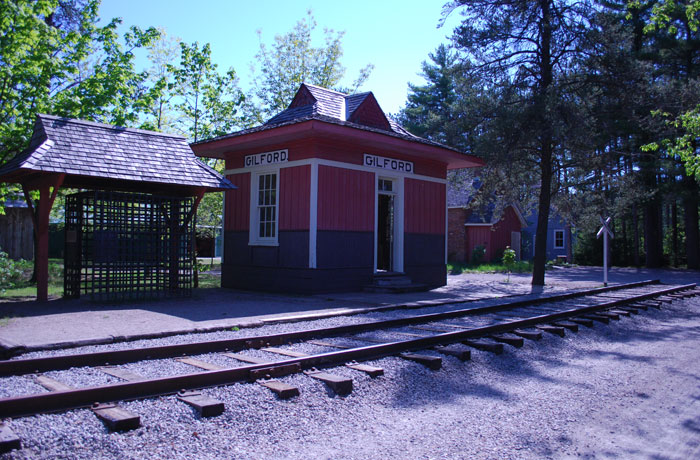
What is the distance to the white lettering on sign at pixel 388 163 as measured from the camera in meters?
14.0

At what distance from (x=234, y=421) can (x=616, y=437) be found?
9.95 ft

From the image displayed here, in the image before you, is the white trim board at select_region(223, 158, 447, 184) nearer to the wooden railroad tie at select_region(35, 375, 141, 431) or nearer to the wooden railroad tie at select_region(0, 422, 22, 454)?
the wooden railroad tie at select_region(35, 375, 141, 431)

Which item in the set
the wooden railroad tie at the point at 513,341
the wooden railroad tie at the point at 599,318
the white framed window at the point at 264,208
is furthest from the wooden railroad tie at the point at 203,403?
the white framed window at the point at 264,208

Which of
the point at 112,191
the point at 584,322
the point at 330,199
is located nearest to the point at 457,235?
the point at 330,199

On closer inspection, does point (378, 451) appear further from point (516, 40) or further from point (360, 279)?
point (516, 40)

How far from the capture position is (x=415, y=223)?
50.5ft

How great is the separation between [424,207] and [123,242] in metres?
8.32

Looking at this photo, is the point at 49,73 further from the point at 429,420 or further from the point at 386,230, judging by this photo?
the point at 429,420

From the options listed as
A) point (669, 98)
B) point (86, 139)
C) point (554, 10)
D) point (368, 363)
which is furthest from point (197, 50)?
point (368, 363)

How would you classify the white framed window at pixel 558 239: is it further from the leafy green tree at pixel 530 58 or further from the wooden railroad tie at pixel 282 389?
the wooden railroad tie at pixel 282 389

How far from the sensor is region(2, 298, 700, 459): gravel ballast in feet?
12.3

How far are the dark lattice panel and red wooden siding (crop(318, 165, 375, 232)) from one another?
3110 mm

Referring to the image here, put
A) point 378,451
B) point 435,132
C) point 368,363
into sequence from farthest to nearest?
point 435,132, point 368,363, point 378,451

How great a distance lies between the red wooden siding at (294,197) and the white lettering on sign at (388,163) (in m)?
1.87
